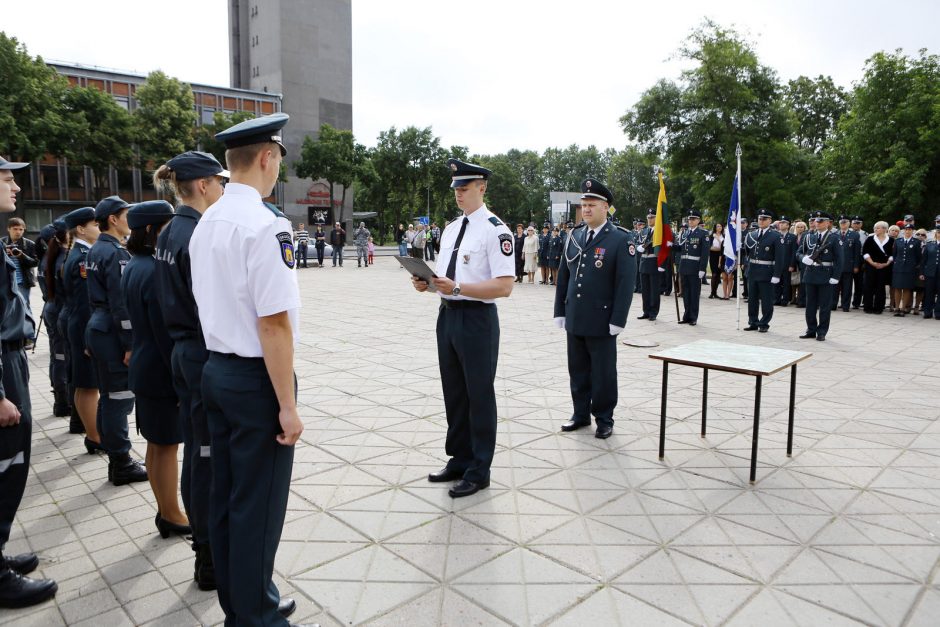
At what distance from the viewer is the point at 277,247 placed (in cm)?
226

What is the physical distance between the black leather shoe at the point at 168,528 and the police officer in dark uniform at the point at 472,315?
5.05 feet

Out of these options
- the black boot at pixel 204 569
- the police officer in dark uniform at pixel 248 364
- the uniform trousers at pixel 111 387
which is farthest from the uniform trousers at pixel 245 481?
the uniform trousers at pixel 111 387

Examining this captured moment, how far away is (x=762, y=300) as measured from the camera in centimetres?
1160

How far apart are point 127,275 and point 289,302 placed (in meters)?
1.78

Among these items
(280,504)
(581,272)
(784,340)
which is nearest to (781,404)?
(581,272)

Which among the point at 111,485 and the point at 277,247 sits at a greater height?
the point at 277,247

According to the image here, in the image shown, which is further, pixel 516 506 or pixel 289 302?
pixel 516 506

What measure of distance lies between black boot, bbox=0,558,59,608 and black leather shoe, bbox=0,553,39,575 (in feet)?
0.80

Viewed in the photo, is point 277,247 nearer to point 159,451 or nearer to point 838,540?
point 159,451

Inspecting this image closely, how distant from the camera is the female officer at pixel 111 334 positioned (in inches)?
165

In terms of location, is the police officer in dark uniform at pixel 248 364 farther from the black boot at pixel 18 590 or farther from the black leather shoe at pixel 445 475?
the black leather shoe at pixel 445 475

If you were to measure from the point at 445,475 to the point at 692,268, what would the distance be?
9381 mm

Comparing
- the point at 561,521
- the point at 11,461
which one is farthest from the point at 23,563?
the point at 561,521

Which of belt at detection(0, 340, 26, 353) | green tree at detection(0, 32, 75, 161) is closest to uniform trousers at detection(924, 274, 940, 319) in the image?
belt at detection(0, 340, 26, 353)
